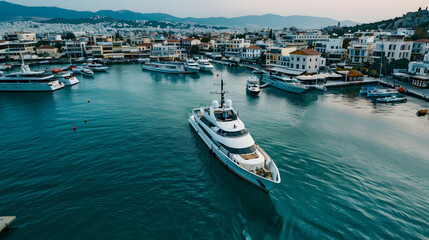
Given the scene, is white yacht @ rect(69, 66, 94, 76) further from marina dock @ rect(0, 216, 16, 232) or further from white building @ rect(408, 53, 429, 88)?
white building @ rect(408, 53, 429, 88)

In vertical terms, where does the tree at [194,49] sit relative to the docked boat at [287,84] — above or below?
above

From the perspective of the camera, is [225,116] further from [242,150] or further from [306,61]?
[306,61]

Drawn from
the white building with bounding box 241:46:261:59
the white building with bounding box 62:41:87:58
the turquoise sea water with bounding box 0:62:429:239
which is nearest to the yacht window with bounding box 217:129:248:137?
the turquoise sea water with bounding box 0:62:429:239

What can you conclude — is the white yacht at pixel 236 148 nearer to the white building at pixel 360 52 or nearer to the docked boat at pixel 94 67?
the white building at pixel 360 52

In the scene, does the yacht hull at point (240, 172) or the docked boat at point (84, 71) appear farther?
the docked boat at point (84, 71)

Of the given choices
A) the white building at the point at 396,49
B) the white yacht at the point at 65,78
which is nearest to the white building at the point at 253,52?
the white building at the point at 396,49

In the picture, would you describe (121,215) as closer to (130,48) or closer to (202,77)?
(202,77)
